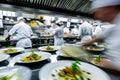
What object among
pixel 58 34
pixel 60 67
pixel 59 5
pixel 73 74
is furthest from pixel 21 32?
pixel 73 74

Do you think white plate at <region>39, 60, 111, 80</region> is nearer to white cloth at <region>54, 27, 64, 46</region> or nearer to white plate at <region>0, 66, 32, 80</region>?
white plate at <region>0, 66, 32, 80</region>

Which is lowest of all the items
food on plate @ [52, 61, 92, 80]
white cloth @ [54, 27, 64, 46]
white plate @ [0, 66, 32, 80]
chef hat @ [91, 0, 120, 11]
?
food on plate @ [52, 61, 92, 80]

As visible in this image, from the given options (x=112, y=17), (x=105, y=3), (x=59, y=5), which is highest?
(x=59, y=5)

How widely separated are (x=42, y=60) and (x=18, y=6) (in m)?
0.81

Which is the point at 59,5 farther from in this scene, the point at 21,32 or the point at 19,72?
the point at 21,32

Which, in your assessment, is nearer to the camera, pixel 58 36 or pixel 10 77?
pixel 10 77

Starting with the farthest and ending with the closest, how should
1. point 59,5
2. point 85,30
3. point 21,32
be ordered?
point 85,30, point 21,32, point 59,5

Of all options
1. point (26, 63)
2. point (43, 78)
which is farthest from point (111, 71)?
point (26, 63)

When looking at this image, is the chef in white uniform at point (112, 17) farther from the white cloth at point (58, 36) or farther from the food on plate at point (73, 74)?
the white cloth at point (58, 36)

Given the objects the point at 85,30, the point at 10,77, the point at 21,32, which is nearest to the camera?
the point at 10,77

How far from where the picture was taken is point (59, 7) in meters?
1.89

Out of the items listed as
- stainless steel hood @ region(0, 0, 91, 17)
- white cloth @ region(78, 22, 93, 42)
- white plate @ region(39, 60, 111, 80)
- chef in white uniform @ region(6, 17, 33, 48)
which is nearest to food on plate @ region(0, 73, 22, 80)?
white plate @ region(39, 60, 111, 80)

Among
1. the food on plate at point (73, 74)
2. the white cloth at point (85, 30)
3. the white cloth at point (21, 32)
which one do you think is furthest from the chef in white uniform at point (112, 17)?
the white cloth at point (85, 30)

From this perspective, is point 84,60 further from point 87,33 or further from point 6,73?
point 87,33
